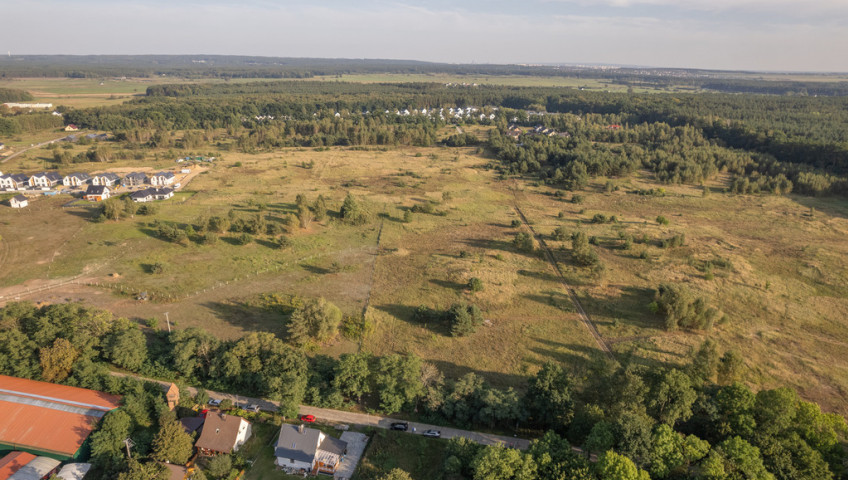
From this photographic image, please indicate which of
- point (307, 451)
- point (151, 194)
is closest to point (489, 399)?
point (307, 451)

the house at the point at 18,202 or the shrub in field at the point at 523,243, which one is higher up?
the house at the point at 18,202

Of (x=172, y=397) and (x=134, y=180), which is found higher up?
(x=134, y=180)

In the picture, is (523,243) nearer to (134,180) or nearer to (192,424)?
(192,424)

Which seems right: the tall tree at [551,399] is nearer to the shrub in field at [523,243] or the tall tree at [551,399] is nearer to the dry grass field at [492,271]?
the dry grass field at [492,271]

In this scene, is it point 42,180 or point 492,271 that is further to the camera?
point 42,180

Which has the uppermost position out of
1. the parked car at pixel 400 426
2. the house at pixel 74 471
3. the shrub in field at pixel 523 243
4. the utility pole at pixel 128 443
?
the shrub in field at pixel 523 243

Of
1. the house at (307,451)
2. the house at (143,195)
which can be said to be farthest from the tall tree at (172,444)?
the house at (143,195)

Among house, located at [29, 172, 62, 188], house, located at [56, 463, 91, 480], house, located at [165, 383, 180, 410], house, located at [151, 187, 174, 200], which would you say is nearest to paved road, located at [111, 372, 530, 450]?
house, located at [165, 383, 180, 410]
